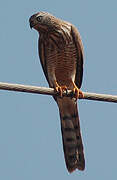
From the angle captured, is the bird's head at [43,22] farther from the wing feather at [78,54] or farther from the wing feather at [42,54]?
the wing feather at [78,54]

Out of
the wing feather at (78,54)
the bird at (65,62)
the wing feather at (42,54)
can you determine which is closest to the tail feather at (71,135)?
the bird at (65,62)

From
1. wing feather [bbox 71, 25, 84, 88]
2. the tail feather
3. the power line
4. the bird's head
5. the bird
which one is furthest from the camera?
the bird's head

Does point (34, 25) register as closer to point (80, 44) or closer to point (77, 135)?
point (80, 44)

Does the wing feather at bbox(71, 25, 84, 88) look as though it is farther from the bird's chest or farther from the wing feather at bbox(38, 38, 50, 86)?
the wing feather at bbox(38, 38, 50, 86)

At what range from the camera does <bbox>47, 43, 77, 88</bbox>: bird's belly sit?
30.5 feet

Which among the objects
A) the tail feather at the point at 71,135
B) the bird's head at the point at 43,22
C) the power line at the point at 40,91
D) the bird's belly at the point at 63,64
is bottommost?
the tail feather at the point at 71,135

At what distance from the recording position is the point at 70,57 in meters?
9.36

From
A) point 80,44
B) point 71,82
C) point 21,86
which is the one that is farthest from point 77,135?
point 21,86

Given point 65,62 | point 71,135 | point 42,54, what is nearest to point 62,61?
point 65,62

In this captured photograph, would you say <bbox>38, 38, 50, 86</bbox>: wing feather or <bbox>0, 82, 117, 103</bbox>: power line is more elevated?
<bbox>38, 38, 50, 86</bbox>: wing feather

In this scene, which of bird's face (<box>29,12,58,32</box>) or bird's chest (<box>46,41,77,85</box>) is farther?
bird's face (<box>29,12,58,32</box>)

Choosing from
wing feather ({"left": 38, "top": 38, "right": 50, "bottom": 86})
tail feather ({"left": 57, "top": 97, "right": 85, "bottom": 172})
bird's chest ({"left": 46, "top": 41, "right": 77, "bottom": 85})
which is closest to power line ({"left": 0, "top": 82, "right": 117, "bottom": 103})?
tail feather ({"left": 57, "top": 97, "right": 85, "bottom": 172})

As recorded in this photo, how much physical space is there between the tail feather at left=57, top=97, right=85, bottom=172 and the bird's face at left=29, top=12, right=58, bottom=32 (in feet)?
4.21

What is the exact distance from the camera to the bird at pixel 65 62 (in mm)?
9211
